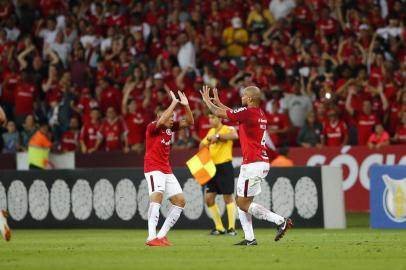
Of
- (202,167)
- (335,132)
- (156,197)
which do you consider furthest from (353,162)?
(156,197)

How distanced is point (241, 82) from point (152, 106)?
2.44m

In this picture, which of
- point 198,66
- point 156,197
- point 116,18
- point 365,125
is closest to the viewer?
point 156,197

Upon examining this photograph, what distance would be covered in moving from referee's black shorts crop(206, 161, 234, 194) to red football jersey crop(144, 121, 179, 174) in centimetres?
405

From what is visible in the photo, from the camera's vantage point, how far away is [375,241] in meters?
16.7

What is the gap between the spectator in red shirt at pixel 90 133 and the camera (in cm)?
2878

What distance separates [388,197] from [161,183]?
22.2ft

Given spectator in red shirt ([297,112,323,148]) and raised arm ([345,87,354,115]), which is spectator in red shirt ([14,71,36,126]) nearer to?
spectator in red shirt ([297,112,323,148])

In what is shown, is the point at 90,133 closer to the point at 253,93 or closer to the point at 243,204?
the point at 243,204

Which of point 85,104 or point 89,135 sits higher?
point 85,104

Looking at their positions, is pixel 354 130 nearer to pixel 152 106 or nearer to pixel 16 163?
pixel 152 106

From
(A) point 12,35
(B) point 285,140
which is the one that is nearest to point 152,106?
(B) point 285,140

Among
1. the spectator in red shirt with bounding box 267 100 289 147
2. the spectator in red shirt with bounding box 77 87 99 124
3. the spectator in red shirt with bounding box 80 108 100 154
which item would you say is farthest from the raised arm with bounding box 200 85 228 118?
the spectator in red shirt with bounding box 77 87 99 124

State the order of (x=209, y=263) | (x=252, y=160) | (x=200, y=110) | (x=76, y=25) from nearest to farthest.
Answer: (x=209, y=263), (x=252, y=160), (x=200, y=110), (x=76, y=25)

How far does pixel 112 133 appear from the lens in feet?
93.8
